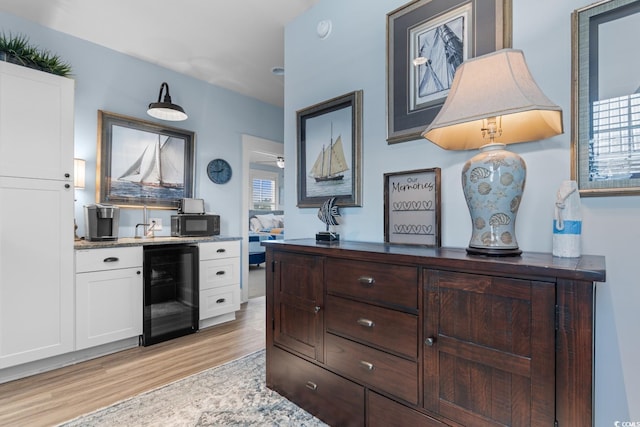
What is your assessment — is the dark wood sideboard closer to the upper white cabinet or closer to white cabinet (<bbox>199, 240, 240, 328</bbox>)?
white cabinet (<bbox>199, 240, 240, 328</bbox>)

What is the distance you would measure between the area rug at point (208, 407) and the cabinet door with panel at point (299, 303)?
0.34 metres

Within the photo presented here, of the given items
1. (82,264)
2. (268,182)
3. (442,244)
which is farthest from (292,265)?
(268,182)

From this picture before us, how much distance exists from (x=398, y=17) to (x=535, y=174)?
1.19m

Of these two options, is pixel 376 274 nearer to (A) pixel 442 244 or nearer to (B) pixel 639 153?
(A) pixel 442 244

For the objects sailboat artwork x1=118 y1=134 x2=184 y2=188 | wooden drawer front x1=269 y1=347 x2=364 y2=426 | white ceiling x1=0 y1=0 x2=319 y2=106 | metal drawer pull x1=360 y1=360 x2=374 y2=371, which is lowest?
wooden drawer front x1=269 y1=347 x2=364 y2=426

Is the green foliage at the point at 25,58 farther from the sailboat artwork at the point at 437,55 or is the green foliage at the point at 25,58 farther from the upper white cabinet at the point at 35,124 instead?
the sailboat artwork at the point at 437,55

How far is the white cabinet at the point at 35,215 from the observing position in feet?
6.73

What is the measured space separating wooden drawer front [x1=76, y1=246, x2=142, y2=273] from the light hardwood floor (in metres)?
0.74

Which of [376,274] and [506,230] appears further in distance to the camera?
[376,274]

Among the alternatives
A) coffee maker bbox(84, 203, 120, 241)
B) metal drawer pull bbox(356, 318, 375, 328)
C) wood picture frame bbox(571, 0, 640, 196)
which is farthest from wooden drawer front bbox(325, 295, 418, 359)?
coffee maker bbox(84, 203, 120, 241)

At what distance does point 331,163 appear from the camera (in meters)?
2.12

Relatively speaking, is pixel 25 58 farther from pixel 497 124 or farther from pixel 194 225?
pixel 497 124

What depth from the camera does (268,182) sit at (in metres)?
8.59

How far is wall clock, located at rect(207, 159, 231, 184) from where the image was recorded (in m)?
3.73
